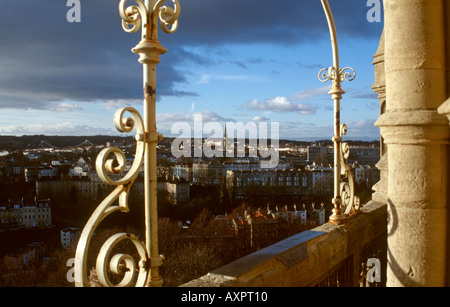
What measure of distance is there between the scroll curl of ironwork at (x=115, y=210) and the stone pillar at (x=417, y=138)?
4.61 ft

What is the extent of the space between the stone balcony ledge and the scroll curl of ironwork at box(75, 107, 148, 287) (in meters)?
0.38

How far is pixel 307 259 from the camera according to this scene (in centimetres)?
244

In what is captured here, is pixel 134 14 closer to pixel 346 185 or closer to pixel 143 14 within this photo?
pixel 143 14

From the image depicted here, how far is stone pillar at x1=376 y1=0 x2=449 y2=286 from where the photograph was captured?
2229mm

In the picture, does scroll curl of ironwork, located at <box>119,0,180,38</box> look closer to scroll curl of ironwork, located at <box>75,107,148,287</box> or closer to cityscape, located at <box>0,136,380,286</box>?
scroll curl of ironwork, located at <box>75,107,148,287</box>

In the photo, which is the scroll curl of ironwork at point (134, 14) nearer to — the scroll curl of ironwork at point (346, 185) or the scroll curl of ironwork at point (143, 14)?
the scroll curl of ironwork at point (143, 14)

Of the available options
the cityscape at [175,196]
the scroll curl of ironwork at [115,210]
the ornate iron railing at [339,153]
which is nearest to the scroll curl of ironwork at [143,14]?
the scroll curl of ironwork at [115,210]

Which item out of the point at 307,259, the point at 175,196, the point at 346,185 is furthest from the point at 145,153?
A: the point at 175,196

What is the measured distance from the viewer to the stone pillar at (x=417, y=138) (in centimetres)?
223

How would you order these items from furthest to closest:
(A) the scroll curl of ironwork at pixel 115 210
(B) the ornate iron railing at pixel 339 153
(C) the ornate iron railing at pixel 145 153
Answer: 1. (B) the ornate iron railing at pixel 339 153
2. (C) the ornate iron railing at pixel 145 153
3. (A) the scroll curl of ironwork at pixel 115 210

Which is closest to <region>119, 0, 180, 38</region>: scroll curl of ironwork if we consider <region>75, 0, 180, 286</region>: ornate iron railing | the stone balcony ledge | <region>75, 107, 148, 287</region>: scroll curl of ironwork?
<region>75, 0, 180, 286</region>: ornate iron railing

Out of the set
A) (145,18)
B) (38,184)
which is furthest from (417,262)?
(38,184)
